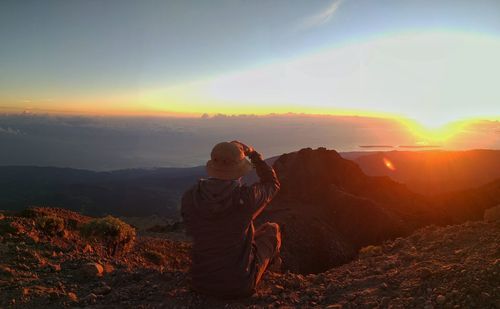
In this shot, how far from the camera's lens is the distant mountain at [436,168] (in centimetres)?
5881

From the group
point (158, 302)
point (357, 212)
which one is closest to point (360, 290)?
point (158, 302)

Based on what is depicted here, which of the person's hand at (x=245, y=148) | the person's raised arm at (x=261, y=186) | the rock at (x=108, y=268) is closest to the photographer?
the person's raised arm at (x=261, y=186)

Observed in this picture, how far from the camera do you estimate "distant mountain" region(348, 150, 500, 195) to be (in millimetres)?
58812

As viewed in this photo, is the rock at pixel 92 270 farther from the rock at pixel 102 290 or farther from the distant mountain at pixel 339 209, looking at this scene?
the distant mountain at pixel 339 209

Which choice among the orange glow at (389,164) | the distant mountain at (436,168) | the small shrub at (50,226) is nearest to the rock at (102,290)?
the small shrub at (50,226)

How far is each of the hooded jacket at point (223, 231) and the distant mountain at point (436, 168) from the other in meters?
52.2

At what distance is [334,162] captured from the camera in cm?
3147

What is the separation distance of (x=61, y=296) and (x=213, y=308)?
2300 millimetres

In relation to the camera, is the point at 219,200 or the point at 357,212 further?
the point at 357,212

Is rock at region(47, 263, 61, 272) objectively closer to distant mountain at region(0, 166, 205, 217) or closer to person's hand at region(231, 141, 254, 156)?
person's hand at region(231, 141, 254, 156)

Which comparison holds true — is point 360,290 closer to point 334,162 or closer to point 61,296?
point 61,296

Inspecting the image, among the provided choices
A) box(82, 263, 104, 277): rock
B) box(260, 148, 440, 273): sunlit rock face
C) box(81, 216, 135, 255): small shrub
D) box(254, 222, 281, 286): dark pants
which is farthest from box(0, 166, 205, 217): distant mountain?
box(254, 222, 281, 286): dark pants

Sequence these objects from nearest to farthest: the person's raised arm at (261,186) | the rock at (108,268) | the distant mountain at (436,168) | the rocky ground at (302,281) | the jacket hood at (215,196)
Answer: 1. the rocky ground at (302,281)
2. the jacket hood at (215,196)
3. the person's raised arm at (261,186)
4. the rock at (108,268)
5. the distant mountain at (436,168)

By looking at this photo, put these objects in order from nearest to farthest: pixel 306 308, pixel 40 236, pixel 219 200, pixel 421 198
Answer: pixel 219 200 < pixel 306 308 < pixel 40 236 < pixel 421 198
